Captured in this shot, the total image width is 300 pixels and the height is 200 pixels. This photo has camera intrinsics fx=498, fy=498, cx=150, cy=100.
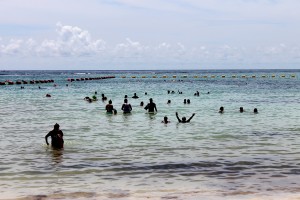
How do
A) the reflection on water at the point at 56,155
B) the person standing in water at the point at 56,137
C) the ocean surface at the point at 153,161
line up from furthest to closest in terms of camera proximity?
the person standing in water at the point at 56,137 → the reflection on water at the point at 56,155 → the ocean surface at the point at 153,161

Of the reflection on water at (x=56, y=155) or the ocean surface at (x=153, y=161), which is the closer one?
the ocean surface at (x=153, y=161)

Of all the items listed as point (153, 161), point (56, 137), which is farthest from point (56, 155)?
point (153, 161)

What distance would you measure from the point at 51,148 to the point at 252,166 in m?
9.67

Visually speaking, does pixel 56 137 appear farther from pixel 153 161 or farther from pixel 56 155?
pixel 153 161

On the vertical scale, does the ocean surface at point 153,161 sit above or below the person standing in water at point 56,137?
below

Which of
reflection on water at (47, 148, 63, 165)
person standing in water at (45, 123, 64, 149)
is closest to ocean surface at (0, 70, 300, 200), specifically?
reflection on water at (47, 148, 63, 165)

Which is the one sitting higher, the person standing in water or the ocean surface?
the person standing in water

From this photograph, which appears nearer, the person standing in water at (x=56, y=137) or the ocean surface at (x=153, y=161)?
the ocean surface at (x=153, y=161)

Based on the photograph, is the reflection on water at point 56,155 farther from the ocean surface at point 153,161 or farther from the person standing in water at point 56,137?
the person standing in water at point 56,137

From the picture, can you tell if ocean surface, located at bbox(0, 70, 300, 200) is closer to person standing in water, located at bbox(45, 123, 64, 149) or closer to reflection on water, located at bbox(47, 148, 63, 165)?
reflection on water, located at bbox(47, 148, 63, 165)

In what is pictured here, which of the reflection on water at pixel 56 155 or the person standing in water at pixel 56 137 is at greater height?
the person standing in water at pixel 56 137

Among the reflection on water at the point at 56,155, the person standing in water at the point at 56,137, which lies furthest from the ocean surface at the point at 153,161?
the person standing in water at the point at 56,137

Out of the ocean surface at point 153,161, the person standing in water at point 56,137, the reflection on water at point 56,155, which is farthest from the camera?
the person standing in water at point 56,137

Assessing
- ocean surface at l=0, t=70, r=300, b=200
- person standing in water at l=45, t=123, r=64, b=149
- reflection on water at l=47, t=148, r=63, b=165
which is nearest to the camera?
ocean surface at l=0, t=70, r=300, b=200
